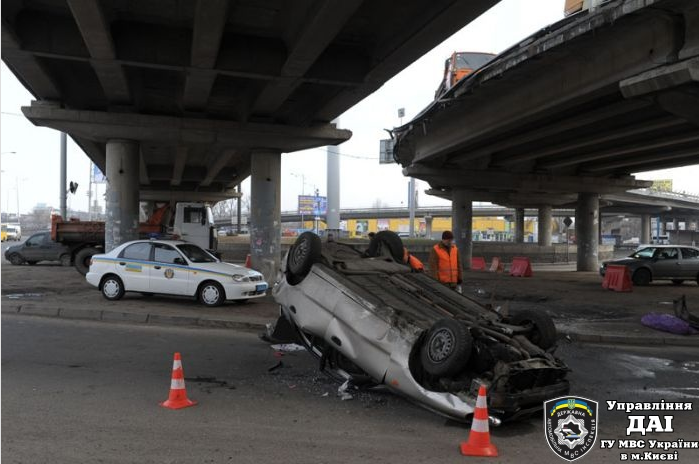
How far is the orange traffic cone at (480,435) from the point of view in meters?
4.23

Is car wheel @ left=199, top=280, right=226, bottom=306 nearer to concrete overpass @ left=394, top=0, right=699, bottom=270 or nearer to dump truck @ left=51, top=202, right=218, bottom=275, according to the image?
concrete overpass @ left=394, top=0, right=699, bottom=270

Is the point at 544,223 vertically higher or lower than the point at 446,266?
higher

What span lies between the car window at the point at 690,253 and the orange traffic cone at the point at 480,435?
20.4 meters

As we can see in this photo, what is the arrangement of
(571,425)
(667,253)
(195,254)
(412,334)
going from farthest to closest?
(667,253), (195,254), (412,334), (571,425)

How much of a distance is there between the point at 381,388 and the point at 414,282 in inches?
54.7

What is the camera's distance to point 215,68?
12297 millimetres

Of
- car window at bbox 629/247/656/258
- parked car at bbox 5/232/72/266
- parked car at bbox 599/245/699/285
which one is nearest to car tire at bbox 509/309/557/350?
parked car at bbox 599/245/699/285

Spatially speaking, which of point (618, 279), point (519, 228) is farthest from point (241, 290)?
point (519, 228)

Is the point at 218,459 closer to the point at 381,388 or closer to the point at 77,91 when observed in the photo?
the point at 381,388

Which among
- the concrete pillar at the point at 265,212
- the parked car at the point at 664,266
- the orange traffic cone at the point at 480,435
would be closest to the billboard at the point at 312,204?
the parked car at the point at 664,266

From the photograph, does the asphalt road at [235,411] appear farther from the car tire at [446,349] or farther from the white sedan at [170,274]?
the white sedan at [170,274]

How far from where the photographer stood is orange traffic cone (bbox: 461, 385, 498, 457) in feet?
13.9

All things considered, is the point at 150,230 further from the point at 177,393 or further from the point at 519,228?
the point at 519,228

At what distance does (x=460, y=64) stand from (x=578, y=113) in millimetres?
12555
